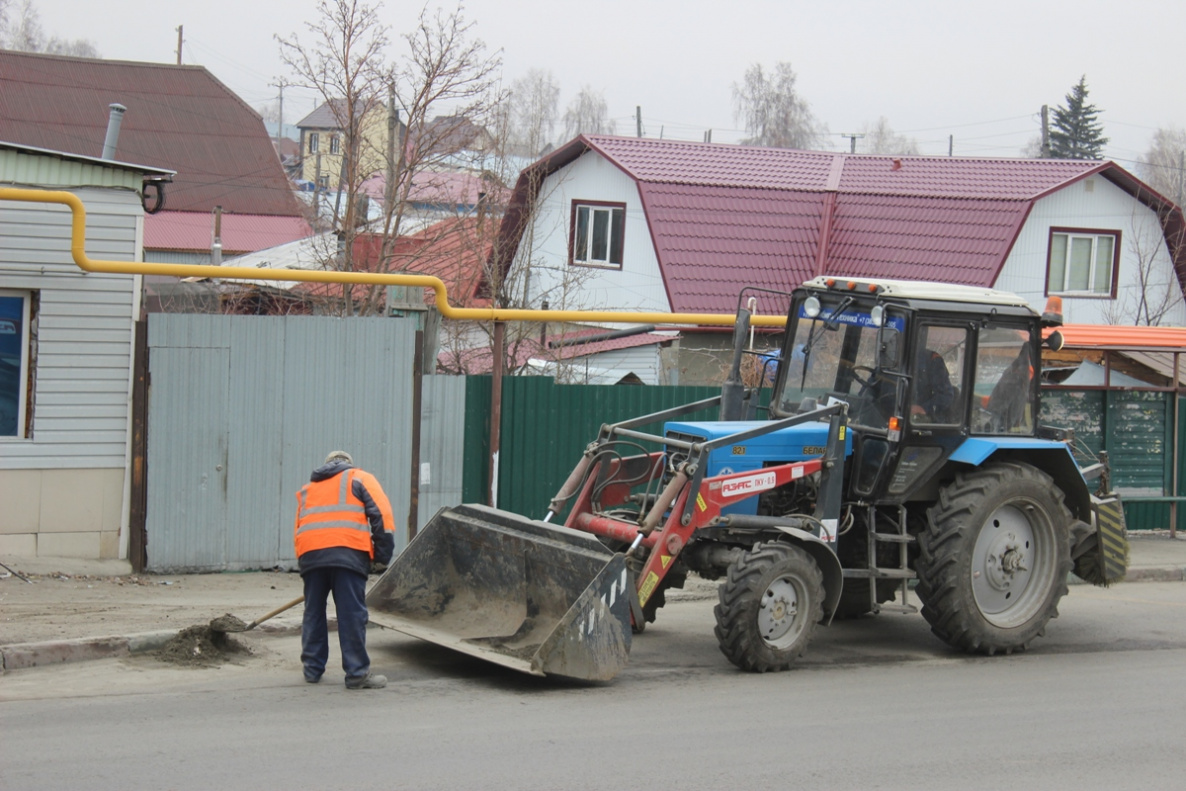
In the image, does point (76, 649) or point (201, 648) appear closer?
point (76, 649)

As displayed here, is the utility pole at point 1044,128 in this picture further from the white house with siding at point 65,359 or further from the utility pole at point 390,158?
the white house with siding at point 65,359

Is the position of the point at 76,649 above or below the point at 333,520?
below

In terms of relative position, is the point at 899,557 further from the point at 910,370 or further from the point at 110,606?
the point at 110,606

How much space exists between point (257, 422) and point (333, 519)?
12.2 feet

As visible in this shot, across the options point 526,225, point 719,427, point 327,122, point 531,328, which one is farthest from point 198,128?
point 327,122

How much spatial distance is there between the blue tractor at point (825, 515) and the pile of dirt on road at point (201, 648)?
1016 millimetres

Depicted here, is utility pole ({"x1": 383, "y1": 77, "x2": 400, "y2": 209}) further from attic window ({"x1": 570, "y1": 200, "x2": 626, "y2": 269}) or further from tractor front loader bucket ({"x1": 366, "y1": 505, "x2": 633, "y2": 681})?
tractor front loader bucket ({"x1": 366, "y1": 505, "x2": 633, "y2": 681})

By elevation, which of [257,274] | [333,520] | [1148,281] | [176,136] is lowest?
[333,520]

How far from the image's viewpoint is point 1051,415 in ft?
45.6

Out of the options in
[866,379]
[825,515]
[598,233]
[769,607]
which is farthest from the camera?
[598,233]

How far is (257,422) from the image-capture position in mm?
10609

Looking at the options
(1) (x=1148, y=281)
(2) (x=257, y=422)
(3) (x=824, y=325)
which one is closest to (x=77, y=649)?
(2) (x=257, y=422)

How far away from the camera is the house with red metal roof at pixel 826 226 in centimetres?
2217

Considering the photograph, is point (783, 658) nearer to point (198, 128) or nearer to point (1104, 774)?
point (1104, 774)
